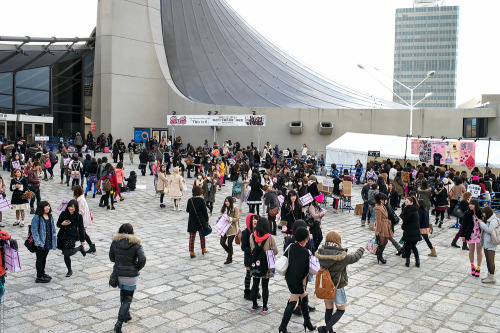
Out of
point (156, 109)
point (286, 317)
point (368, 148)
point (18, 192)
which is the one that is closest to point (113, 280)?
point (286, 317)

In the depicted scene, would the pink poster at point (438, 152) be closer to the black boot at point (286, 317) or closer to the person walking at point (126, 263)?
the black boot at point (286, 317)

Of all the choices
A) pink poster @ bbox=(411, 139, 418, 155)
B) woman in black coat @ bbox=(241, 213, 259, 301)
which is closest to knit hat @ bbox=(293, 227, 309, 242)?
woman in black coat @ bbox=(241, 213, 259, 301)

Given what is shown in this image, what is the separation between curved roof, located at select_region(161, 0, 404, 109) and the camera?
3222 centimetres

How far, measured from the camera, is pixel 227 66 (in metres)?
33.8

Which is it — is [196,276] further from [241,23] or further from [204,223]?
[241,23]

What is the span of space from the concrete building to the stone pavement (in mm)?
19475

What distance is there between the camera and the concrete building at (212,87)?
96.0 ft

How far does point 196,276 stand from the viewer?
8086 mm

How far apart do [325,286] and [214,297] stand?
217 centimetres

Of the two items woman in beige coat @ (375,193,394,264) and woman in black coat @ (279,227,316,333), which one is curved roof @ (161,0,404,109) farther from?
woman in black coat @ (279,227,316,333)

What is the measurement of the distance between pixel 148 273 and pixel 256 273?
8.64 ft

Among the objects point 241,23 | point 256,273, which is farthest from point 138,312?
point 241,23

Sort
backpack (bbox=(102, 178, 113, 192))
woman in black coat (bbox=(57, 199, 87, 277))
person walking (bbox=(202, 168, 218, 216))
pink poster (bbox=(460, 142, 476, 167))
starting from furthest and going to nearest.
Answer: pink poster (bbox=(460, 142, 476, 167))
backpack (bbox=(102, 178, 113, 192))
person walking (bbox=(202, 168, 218, 216))
woman in black coat (bbox=(57, 199, 87, 277))

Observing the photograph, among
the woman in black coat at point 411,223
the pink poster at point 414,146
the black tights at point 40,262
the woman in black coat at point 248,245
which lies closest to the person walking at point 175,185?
the black tights at point 40,262
